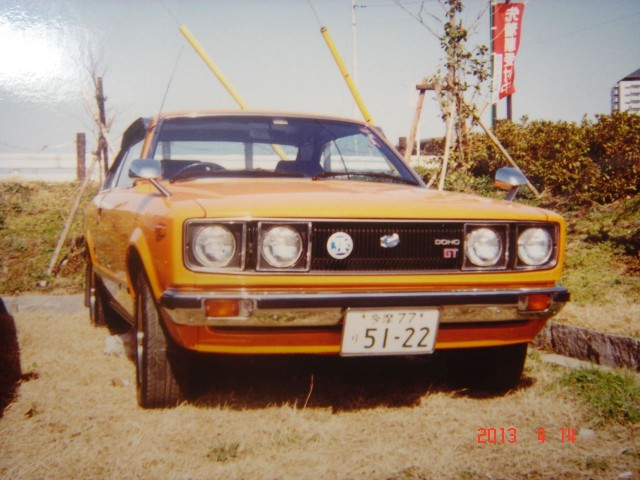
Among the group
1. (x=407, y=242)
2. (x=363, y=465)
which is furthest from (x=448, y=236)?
(x=363, y=465)

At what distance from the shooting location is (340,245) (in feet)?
9.07

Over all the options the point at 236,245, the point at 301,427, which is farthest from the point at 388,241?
the point at 301,427

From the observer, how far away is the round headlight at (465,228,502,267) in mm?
2959

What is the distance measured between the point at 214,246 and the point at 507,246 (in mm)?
1291

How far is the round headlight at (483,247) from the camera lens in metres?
2.96

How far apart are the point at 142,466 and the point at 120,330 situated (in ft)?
9.45

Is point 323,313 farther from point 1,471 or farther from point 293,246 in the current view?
point 1,471

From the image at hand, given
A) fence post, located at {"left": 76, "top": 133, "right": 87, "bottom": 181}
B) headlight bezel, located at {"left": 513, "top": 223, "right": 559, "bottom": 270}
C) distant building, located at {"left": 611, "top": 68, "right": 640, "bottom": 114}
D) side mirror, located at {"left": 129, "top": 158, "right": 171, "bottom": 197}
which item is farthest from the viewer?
fence post, located at {"left": 76, "top": 133, "right": 87, "bottom": 181}

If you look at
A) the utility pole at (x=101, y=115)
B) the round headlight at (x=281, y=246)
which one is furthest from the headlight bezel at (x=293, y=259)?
the utility pole at (x=101, y=115)

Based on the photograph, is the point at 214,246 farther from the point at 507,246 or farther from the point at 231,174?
the point at 507,246

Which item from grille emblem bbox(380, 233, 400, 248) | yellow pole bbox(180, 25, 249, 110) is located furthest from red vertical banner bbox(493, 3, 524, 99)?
grille emblem bbox(380, 233, 400, 248)

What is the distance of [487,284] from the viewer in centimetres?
295

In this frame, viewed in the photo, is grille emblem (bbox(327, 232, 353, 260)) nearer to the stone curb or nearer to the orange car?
the orange car

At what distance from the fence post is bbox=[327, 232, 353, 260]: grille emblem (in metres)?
11.9
